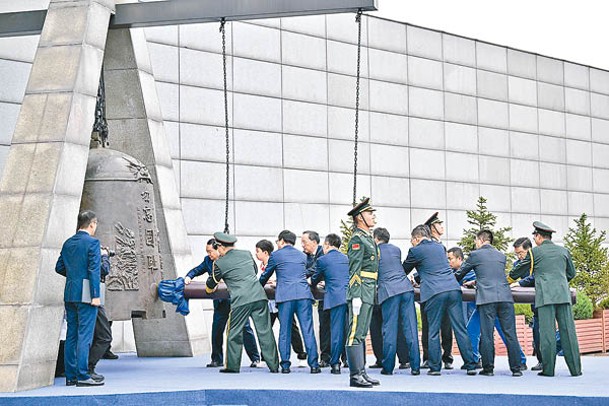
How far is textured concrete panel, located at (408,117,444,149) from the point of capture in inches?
1201

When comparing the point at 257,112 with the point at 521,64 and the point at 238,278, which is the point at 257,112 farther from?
the point at 238,278

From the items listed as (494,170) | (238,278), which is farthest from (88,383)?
(494,170)

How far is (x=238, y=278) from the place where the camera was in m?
14.1

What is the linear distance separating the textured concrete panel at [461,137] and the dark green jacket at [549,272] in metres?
17.8

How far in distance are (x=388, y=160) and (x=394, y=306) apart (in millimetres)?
16284

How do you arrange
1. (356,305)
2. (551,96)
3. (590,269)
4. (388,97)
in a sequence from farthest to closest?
1. (551,96)
2. (388,97)
3. (590,269)
4. (356,305)

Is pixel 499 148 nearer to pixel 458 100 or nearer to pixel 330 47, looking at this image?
pixel 458 100

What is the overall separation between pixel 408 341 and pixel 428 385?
165 centimetres

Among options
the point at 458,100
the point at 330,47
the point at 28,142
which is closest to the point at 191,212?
the point at 330,47

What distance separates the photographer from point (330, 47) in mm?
28438

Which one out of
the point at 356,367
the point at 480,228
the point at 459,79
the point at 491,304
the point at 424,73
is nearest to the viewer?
the point at 356,367

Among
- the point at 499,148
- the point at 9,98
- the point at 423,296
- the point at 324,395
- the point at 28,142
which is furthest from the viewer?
the point at 499,148

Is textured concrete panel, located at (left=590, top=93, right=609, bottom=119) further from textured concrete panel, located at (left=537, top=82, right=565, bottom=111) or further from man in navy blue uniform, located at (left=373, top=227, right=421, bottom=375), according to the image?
man in navy blue uniform, located at (left=373, top=227, right=421, bottom=375)

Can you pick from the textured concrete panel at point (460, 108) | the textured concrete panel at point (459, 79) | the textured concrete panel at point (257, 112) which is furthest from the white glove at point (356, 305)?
the textured concrete panel at point (459, 79)
